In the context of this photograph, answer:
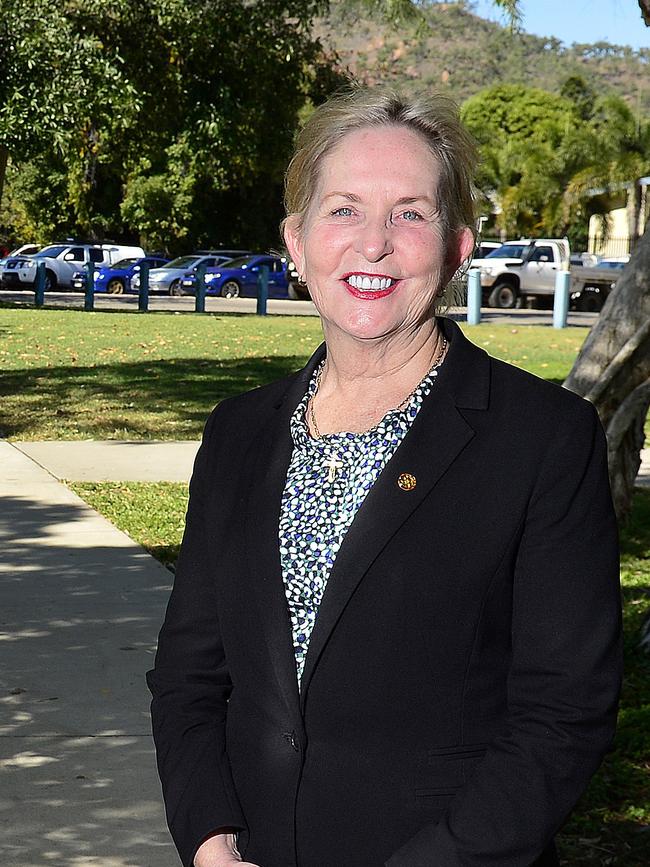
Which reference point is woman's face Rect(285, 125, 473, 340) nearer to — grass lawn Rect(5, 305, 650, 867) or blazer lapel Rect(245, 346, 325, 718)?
blazer lapel Rect(245, 346, 325, 718)

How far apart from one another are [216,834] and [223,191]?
4930 cm

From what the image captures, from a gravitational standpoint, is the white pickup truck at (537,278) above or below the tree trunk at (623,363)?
below

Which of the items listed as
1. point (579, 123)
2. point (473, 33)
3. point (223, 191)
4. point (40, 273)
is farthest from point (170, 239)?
point (473, 33)

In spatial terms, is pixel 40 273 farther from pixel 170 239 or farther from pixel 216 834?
pixel 216 834

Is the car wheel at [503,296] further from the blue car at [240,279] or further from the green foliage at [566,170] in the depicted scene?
the green foliage at [566,170]

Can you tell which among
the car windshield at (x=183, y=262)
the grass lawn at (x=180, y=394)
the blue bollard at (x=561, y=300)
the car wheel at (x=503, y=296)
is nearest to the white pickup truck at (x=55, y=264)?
the car windshield at (x=183, y=262)

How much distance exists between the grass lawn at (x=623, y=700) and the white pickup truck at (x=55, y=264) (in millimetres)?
32338

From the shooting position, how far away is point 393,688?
2105 millimetres

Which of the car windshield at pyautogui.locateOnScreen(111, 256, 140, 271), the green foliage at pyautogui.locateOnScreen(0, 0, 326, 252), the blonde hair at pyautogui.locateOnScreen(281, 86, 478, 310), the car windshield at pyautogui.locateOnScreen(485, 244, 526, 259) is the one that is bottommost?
the car windshield at pyautogui.locateOnScreen(111, 256, 140, 271)

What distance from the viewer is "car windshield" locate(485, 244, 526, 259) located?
3856 cm

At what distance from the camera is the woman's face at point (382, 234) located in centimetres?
231

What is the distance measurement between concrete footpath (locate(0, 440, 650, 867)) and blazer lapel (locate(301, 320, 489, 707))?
6.88 ft

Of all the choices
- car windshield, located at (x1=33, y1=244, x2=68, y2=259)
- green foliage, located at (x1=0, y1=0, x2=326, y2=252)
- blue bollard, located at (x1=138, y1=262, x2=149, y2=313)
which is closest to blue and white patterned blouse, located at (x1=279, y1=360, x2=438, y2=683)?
green foliage, located at (x1=0, y1=0, x2=326, y2=252)

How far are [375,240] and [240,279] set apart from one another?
38208 mm
